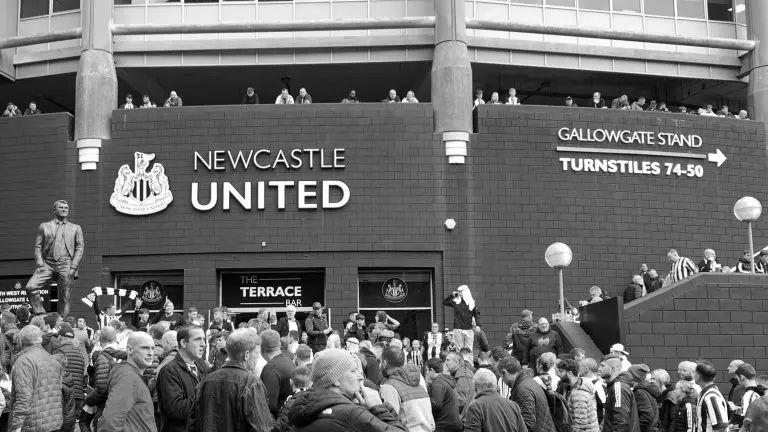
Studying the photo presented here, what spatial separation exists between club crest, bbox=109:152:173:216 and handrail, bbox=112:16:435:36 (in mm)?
3812

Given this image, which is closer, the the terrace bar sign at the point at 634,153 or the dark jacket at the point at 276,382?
the dark jacket at the point at 276,382

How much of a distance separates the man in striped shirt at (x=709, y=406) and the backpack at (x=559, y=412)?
1468mm

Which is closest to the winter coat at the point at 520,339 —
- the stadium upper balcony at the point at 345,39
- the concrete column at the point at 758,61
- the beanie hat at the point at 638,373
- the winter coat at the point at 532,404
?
the beanie hat at the point at 638,373

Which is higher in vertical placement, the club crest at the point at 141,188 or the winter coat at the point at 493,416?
the club crest at the point at 141,188

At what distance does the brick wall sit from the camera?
18922mm

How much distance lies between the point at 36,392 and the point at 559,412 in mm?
5391

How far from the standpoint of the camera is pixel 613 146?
86.5 ft

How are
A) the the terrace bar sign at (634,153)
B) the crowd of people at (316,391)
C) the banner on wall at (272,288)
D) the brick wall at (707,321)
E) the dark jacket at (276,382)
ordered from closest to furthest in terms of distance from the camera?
the crowd of people at (316,391) → the dark jacket at (276,382) → the brick wall at (707,321) → the banner on wall at (272,288) → the the terrace bar sign at (634,153)

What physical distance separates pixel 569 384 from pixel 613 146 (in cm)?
1638

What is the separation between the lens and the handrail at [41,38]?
2700cm

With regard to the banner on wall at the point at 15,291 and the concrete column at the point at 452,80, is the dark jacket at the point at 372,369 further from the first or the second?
the banner on wall at the point at 15,291

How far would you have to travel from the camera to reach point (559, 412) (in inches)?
416

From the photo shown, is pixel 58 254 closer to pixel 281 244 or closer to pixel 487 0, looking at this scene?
pixel 281 244

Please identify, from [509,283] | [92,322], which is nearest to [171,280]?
[92,322]
